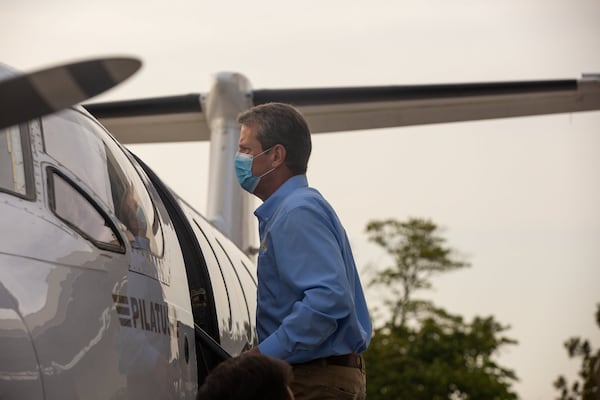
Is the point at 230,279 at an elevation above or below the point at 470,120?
below

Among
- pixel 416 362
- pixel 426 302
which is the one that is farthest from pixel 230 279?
pixel 426 302

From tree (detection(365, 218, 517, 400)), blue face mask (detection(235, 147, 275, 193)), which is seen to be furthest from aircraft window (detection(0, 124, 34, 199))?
tree (detection(365, 218, 517, 400))

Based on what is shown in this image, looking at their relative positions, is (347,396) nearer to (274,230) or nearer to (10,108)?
(274,230)

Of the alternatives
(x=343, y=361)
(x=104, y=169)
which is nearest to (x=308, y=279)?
(x=343, y=361)

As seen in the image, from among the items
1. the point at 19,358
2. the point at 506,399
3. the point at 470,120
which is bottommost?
the point at 506,399

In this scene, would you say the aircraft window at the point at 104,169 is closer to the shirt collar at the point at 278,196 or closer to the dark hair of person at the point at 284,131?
the shirt collar at the point at 278,196

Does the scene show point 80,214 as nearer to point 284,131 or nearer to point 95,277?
point 95,277

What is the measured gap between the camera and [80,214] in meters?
3.93

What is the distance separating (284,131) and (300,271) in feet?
2.11

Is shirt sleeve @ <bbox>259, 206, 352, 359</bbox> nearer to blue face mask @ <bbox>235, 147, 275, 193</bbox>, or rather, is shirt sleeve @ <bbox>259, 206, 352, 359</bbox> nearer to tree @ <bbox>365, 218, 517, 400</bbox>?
blue face mask @ <bbox>235, 147, 275, 193</bbox>

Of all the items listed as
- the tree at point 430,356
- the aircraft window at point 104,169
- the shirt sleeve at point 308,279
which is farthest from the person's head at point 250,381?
the tree at point 430,356

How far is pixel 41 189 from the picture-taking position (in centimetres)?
381

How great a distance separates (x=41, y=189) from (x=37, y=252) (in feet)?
1.30

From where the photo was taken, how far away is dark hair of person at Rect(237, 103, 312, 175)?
437cm
